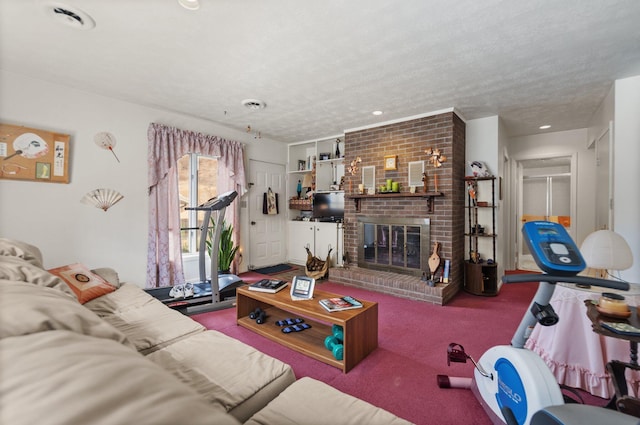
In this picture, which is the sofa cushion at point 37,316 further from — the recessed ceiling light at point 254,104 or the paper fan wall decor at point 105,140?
the paper fan wall decor at point 105,140

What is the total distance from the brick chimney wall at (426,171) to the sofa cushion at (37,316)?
11.8 ft

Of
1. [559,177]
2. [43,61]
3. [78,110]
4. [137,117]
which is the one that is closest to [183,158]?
[137,117]

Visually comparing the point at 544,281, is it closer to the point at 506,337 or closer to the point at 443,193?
the point at 506,337

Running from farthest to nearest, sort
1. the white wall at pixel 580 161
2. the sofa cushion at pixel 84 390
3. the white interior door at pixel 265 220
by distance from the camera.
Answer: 1. the white interior door at pixel 265 220
2. the white wall at pixel 580 161
3. the sofa cushion at pixel 84 390

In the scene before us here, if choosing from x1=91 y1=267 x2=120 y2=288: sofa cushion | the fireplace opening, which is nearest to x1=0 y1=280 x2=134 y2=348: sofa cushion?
x1=91 y1=267 x2=120 y2=288: sofa cushion

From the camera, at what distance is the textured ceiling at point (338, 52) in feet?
6.07

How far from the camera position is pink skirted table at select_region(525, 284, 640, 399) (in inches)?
65.9

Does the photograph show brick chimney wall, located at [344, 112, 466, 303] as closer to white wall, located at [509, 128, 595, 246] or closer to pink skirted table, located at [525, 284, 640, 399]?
pink skirted table, located at [525, 284, 640, 399]

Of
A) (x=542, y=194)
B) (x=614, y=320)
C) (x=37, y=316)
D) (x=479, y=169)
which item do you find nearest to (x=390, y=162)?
(x=479, y=169)

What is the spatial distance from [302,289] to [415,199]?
2310 mm

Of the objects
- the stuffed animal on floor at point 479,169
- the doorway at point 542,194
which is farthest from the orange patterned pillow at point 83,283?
the doorway at point 542,194

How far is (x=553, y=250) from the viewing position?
1.17 meters

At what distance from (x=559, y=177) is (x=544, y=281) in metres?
6.33

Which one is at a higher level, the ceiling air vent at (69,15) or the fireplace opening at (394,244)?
the ceiling air vent at (69,15)
